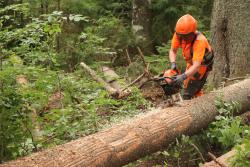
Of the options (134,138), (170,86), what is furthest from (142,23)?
(134,138)

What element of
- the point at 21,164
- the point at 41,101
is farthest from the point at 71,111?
the point at 21,164

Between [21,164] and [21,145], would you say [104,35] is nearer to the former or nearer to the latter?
[21,145]

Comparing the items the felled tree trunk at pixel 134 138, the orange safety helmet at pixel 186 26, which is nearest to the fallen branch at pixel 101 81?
the orange safety helmet at pixel 186 26

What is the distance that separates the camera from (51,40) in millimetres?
6414

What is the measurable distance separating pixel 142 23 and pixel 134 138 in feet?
29.0

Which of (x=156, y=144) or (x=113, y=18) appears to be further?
(x=113, y=18)

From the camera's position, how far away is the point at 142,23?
44.4ft

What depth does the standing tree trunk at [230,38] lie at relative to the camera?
27.8 feet

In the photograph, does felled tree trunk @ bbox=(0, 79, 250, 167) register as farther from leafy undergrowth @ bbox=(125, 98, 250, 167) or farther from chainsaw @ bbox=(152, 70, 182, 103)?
chainsaw @ bbox=(152, 70, 182, 103)

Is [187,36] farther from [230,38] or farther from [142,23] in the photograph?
[142,23]

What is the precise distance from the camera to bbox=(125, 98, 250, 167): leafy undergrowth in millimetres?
5355

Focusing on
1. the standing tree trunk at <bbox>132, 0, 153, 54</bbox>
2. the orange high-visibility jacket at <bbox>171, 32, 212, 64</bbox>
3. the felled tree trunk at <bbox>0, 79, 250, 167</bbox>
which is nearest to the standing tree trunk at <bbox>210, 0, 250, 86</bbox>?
the orange high-visibility jacket at <bbox>171, 32, 212, 64</bbox>

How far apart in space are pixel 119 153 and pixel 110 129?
0.36 m

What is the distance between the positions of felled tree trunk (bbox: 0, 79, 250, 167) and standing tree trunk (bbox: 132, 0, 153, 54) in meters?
7.05
